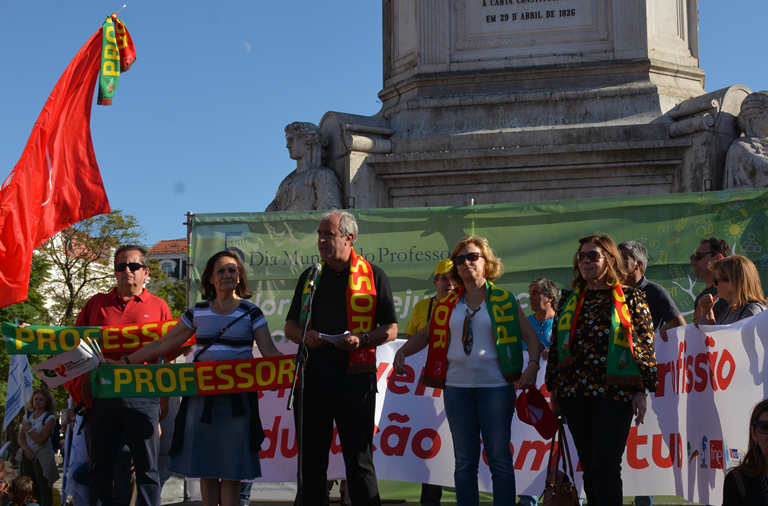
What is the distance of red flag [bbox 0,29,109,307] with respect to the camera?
7.46 meters

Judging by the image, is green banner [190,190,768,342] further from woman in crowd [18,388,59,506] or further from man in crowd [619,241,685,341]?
woman in crowd [18,388,59,506]

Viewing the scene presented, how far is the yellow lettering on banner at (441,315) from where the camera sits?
5.45 metres

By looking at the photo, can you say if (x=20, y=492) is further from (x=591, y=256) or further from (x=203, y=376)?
(x=591, y=256)

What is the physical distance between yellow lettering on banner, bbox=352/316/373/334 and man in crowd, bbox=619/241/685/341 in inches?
72.6

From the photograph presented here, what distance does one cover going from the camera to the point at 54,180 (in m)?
8.21

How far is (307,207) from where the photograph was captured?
9.66 metres

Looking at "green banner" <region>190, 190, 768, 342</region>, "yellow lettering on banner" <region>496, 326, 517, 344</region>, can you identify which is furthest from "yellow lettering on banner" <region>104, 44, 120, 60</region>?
"yellow lettering on banner" <region>496, 326, 517, 344</region>

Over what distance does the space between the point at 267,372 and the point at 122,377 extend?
1.01m

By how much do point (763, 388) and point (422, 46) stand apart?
633 cm

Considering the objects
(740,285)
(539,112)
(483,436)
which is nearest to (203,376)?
(483,436)

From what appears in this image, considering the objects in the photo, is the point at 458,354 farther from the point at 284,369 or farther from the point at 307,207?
the point at 307,207

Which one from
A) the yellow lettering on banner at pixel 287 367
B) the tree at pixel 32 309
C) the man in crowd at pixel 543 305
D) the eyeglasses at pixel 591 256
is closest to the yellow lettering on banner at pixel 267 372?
the yellow lettering on banner at pixel 287 367

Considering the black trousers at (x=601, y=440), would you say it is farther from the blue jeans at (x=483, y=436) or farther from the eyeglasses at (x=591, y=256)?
the eyeglasses at (x=591, y=256)

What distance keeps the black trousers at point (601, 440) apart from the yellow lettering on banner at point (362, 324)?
124cm
